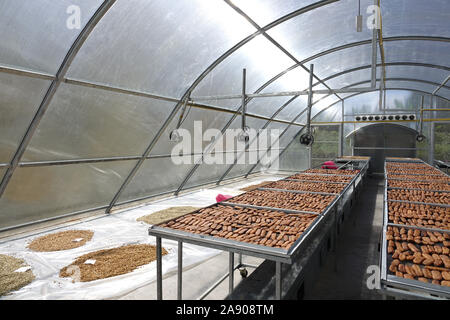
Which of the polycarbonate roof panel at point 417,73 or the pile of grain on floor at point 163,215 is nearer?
the pile of grain on floor at point 163,215

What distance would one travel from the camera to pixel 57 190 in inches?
222

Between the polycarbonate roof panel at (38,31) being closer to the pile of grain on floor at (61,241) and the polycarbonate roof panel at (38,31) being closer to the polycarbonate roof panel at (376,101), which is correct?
the pile of grain on floor at (61,241)

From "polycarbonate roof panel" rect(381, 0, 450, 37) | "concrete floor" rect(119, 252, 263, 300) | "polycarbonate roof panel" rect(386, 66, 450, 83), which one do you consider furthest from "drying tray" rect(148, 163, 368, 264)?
"polycarbonate roof panel" rect(386, 66, 450, 83)

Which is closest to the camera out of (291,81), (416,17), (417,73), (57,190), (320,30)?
(57,190)

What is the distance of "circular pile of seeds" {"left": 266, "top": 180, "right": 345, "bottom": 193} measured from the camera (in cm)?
506

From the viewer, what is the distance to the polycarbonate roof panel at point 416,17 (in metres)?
5.89

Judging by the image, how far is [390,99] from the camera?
1481cm

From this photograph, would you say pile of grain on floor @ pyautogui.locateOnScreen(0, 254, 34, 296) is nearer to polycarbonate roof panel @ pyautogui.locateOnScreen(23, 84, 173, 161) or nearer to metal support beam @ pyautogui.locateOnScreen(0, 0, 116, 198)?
metal support beam @ pyautogui.locateOnScreen(0, 0, 116, 198)

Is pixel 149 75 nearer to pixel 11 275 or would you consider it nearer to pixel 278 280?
pixel 11 275

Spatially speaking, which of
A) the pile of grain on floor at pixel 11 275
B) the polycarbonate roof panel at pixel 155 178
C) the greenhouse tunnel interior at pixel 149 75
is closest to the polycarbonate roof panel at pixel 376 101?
the greenhouse tunnel interior at pixel 149 75

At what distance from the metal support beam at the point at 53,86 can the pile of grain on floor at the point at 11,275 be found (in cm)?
119

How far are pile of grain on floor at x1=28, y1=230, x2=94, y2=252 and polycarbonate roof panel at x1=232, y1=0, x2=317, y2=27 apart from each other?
16.8ft

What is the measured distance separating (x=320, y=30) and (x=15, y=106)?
6.52 m

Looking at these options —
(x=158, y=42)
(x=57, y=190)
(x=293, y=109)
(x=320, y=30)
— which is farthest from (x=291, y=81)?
(x=57, y=190)
